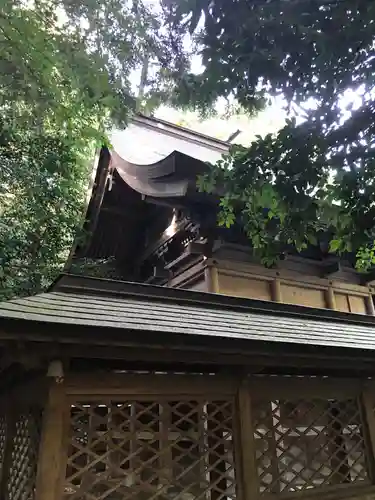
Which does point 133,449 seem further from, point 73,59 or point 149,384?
point 73,59

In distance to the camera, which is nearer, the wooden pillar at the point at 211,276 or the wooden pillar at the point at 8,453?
the wooden pillar at the point at 8,453

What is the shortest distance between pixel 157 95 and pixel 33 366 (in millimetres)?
3296

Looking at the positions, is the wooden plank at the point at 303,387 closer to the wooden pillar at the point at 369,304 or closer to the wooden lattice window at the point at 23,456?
the wooden lattice window at the point at 23,456

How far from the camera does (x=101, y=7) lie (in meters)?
4.75

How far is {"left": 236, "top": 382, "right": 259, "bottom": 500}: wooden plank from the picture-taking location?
3.54 metres

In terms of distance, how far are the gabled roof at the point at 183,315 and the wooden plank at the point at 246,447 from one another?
623 mm

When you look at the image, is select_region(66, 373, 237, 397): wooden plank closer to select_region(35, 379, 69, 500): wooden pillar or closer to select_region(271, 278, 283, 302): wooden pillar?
select_region(35, 379, 69, 500): wooden pillar

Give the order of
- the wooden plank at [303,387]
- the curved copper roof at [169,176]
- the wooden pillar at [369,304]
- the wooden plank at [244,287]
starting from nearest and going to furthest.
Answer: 1. the wooden plank at [303,387]
2. the curved copper roof at [169,176]
3. the wooden plank at [244,287]
4. the wooden pillar at [369,304]

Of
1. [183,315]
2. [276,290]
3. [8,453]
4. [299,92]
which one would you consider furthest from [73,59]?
[276,290]

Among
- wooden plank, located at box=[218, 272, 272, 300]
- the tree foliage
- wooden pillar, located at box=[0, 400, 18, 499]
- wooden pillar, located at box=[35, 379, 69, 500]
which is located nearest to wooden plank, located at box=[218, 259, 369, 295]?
wooden plank, located at box=[218, 272, 272, 300]

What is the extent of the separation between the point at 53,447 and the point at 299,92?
3.21 m

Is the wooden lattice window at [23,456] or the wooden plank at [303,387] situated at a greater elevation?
the wooden plank at [303,387]

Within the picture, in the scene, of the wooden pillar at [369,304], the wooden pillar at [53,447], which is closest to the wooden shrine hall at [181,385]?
the wooden pillar at [53,447]

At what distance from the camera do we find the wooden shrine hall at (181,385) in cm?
302
